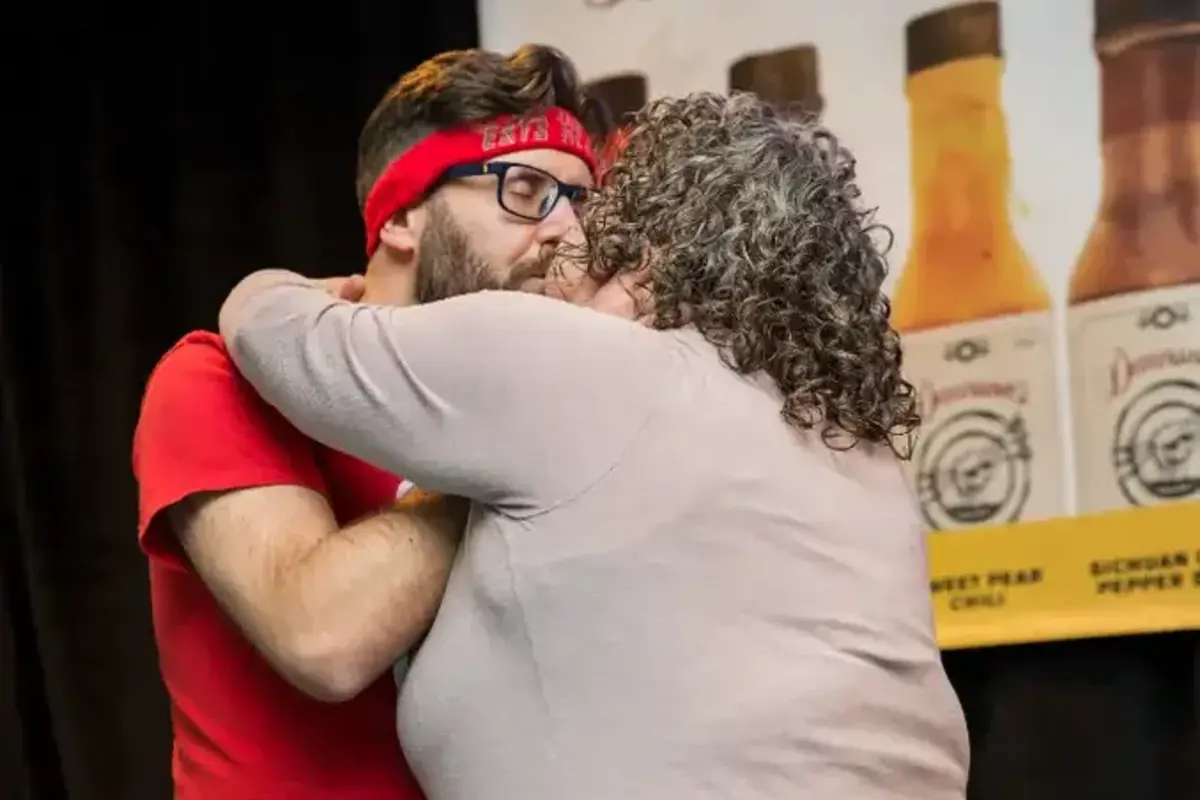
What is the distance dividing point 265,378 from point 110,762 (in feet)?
4.40

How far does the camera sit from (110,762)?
7.67ft

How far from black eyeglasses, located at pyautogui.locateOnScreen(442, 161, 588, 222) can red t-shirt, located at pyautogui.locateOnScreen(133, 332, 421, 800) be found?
15.0 inches

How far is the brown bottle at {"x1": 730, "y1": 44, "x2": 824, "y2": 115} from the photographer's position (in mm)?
2113

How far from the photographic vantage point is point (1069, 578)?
181 cm

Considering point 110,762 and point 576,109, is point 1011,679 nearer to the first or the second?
point 576,109

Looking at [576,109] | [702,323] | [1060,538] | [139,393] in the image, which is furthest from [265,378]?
[139,393]

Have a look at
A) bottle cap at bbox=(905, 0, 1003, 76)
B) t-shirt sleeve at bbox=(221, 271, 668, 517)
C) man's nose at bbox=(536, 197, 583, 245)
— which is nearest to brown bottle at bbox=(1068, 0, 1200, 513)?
bottle cap at bbox=(905, 0, 1003, 76)

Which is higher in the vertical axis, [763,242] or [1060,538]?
[763,242]

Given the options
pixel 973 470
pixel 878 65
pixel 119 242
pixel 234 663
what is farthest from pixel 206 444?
pixel 119 242

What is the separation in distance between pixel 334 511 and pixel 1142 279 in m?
0.96

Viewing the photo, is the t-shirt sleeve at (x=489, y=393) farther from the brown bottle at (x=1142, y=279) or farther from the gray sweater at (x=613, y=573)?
the brown bottle at (x=1142, y=279)

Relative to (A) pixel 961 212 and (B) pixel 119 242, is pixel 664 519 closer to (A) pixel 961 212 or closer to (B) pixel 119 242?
(A) pixel 961 212

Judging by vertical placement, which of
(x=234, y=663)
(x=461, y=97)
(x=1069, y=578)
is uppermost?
(x=461, y=97)

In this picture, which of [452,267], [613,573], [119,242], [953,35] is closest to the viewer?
[613,573]
